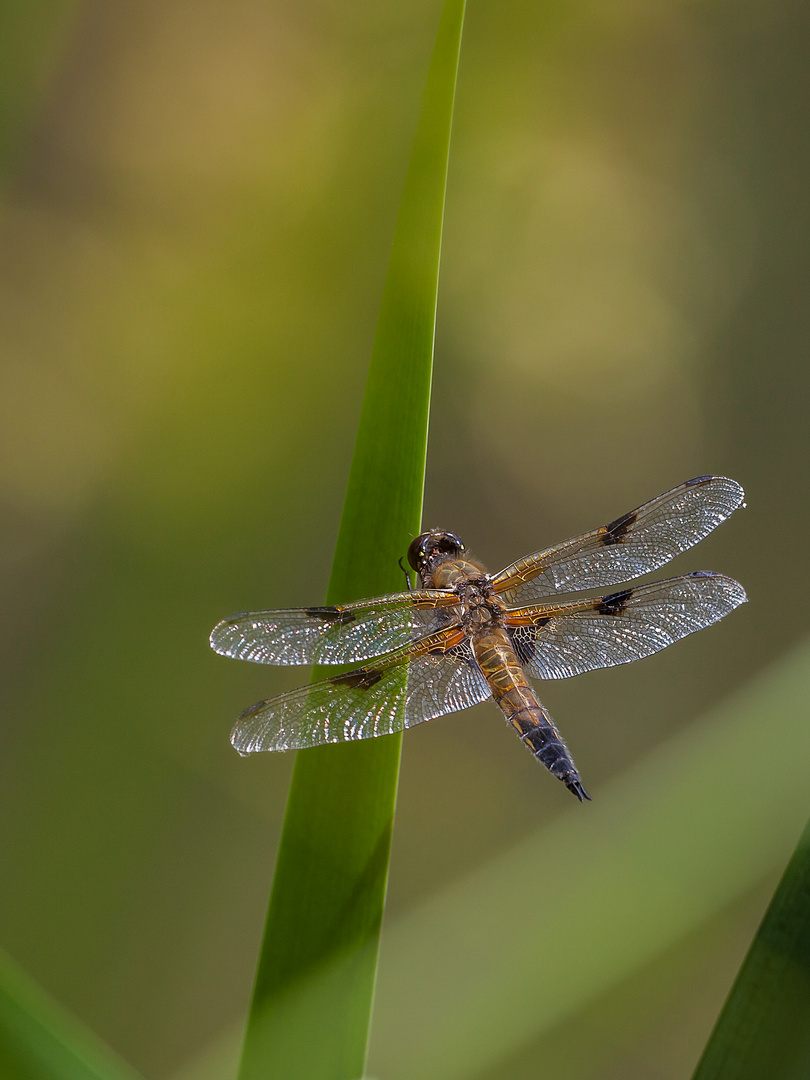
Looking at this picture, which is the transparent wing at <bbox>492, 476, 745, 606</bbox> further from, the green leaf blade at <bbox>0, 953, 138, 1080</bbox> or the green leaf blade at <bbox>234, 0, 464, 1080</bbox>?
the green leaf blade at <bbox>0, 953, 138, 1080</bbox>

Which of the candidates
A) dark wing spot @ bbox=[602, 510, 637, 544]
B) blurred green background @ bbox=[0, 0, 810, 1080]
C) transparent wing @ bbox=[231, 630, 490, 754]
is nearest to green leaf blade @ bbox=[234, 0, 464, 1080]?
transparent wing @ bbox=[231, 630, 490, 754]

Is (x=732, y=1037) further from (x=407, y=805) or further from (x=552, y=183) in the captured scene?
(x=552, y=183)

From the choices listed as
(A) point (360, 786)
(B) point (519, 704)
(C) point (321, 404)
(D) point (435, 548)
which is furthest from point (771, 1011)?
(C) point (321, 404)

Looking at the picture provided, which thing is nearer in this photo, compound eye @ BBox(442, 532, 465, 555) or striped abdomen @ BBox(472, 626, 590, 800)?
striped abdomen @ BBox(472, 626, 590, 800)

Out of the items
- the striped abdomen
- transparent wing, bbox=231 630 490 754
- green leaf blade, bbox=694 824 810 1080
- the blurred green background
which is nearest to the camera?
green leaf blade, bbox=694 824 810 1080

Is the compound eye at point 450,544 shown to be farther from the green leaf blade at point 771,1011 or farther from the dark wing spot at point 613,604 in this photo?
the green leaf blade at point 771,1011

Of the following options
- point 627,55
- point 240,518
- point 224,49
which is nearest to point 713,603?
point 240,518

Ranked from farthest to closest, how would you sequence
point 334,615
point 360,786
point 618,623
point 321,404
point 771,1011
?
point 321,404, point 618,623, point 334,615, point 360,786, point 771,1011

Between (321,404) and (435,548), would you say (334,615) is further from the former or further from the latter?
(321,404)
